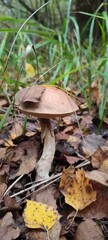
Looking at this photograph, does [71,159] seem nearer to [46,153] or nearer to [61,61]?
[46,153]

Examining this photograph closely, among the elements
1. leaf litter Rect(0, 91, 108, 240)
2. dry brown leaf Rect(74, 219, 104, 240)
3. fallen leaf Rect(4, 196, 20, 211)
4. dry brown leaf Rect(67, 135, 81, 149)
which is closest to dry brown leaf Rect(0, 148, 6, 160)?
leaf litter Rect(0, 91, 108, 240)

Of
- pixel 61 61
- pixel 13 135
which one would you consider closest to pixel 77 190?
pixel 13 135

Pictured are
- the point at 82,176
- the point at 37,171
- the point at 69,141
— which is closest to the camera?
the point at 82,176

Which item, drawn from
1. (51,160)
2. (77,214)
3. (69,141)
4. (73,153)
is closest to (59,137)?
(69,141)

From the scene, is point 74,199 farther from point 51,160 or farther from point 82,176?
point 51,160

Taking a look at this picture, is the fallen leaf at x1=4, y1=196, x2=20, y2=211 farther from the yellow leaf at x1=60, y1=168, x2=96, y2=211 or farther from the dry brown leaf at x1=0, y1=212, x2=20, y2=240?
the yellow leaf at x1=60, y1=168, x2=96, y2=211

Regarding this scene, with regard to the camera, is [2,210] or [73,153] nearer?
[2,210]

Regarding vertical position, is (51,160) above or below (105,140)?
above
